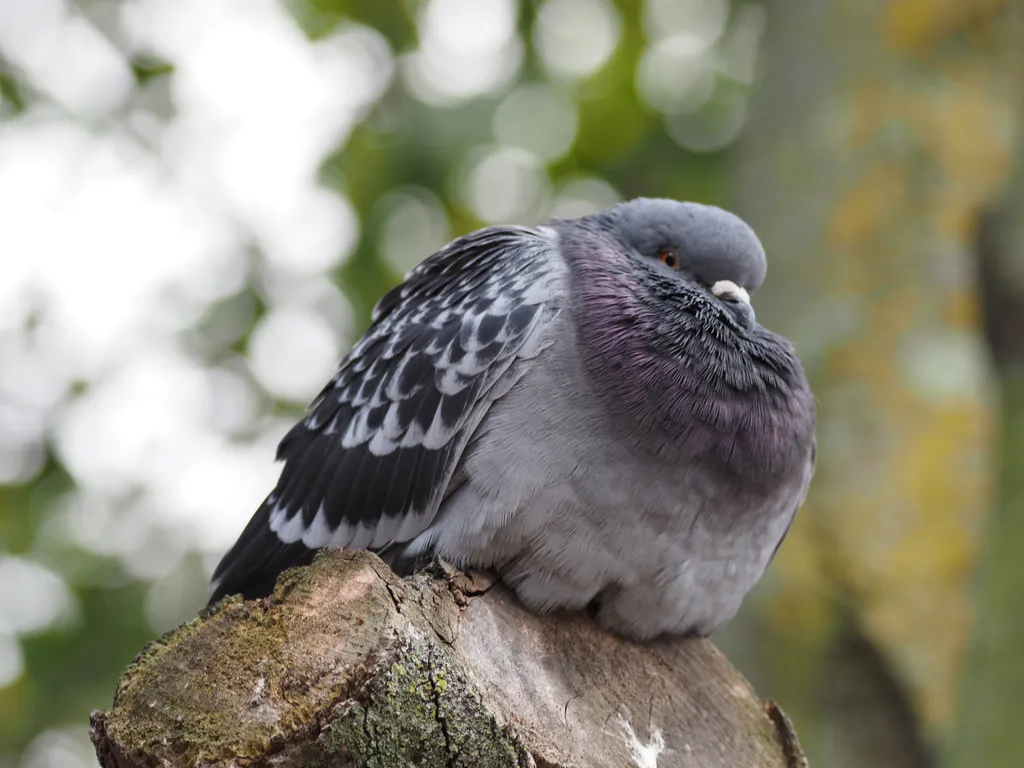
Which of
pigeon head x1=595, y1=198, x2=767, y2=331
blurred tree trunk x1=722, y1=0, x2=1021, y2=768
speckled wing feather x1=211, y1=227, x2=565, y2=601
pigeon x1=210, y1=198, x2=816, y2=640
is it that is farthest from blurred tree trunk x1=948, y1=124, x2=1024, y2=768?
speckled wing feather x1=211, y1=227, x2=565, y2=601

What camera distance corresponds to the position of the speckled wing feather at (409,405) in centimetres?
381

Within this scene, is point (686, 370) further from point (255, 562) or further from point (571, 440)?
point (255, 562)

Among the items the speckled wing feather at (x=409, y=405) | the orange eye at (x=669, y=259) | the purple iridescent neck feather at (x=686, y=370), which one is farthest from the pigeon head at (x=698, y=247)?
the speckled wing feather at (x=409, y=405)

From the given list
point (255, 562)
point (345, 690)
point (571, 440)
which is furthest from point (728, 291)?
point (345, 690)

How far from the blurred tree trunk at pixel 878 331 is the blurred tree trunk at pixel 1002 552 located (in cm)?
35

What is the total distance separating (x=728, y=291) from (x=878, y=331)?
2740mm

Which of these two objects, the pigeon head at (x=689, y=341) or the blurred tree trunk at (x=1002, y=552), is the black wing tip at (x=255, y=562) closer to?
the pigeon head at (x=689, y=341)

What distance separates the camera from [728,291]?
443 cm

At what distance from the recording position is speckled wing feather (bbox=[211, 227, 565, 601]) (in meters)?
3.81

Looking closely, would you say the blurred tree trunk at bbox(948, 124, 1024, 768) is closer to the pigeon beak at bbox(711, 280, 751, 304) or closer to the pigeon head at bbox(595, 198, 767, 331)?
the pigeon head at bbox(595, 198, 767, 331)

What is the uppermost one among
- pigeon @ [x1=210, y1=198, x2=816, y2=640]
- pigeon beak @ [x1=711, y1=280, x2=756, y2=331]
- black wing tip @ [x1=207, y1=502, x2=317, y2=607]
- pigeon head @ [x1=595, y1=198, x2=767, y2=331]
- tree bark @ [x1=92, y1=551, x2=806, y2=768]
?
pigeon head @ [x1=595, y1=198, x2=767, y2=331]

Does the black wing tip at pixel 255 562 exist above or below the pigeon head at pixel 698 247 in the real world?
below

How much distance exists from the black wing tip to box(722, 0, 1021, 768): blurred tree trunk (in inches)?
128

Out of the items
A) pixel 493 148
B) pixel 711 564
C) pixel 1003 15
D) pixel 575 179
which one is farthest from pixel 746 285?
pixel 575 179
